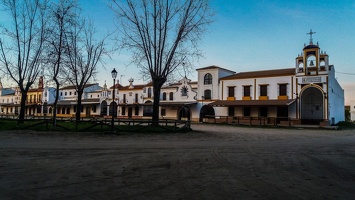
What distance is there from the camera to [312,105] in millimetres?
32219

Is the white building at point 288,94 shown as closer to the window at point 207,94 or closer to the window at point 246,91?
the window at point 246,91

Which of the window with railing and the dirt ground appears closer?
the dirt ground

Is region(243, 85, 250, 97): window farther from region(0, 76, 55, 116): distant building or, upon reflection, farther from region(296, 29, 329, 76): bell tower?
region(0, 76, 55, 116): distant building

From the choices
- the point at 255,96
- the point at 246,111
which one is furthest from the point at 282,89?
the point at 246,111

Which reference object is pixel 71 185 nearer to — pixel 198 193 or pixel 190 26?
pixel 198 193

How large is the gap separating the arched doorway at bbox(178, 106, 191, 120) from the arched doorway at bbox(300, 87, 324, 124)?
15214 mm

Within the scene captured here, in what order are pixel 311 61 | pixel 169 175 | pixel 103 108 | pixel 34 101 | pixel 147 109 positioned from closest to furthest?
pixel 169 175 < pixel 311 61 < pixel 147 109 < pixel 103 108 < pixel 34 101

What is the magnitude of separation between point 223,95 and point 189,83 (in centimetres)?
649

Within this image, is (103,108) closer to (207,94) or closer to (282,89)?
(207,94)

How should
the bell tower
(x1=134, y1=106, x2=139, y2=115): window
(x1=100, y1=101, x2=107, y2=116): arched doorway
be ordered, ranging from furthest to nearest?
(x1=100, y1=101, x2=107, y2=116): arched doorway < (x1=134, y1=106, x2=139, y2=115): window < the bell tower

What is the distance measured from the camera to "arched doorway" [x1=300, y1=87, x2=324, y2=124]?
31.5 m

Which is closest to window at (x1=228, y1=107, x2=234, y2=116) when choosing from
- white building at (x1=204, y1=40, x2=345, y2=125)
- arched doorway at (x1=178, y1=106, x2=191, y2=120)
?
white building at (x1=204, y1=40, x2=345, y2=125)

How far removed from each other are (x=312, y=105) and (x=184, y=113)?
17.3m

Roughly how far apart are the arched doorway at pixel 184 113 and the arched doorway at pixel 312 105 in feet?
49.9
